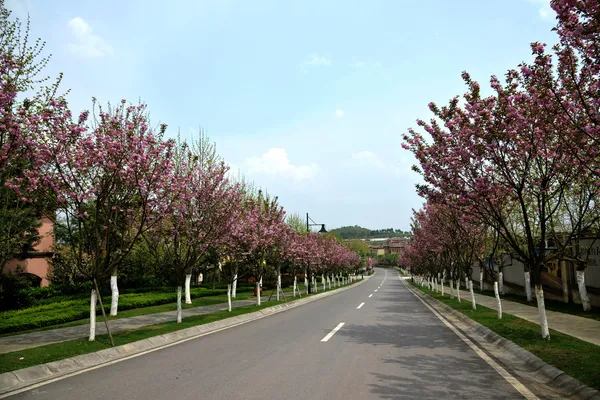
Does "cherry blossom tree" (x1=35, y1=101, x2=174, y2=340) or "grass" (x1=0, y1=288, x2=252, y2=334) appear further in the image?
"grass" (x1=0, y1=288, x2=252, y2=334)

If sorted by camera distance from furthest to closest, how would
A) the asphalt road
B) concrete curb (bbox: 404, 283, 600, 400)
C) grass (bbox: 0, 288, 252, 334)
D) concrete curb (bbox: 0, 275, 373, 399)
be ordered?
grass (bbox: 0, 288, 252, 334)
concrete curb (bbox: 0, 275, 373, 399)
the asphalt road
concrete curb (bbox: 404, 283, 600, 400)

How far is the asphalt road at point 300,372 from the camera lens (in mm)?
6230

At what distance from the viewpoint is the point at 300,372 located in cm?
741

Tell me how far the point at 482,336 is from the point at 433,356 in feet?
12.3

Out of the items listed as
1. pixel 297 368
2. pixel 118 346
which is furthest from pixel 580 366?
pixel 118 346

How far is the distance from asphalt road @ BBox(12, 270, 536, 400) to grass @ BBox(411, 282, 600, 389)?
119cm

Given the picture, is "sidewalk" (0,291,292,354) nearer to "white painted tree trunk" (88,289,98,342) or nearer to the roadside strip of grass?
the roadside strip of grass

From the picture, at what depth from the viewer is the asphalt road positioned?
623cm

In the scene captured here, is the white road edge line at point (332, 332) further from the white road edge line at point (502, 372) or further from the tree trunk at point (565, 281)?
the tree trunk at point (565, 281)

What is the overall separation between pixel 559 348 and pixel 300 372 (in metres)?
5.79

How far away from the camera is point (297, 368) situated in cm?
773

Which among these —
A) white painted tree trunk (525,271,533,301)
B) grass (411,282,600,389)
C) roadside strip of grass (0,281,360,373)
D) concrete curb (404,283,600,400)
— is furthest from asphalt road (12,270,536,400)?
white painted tree trunk (525,271,533,301)

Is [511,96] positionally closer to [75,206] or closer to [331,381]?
[331,381]

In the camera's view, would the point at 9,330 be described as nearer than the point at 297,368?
No
